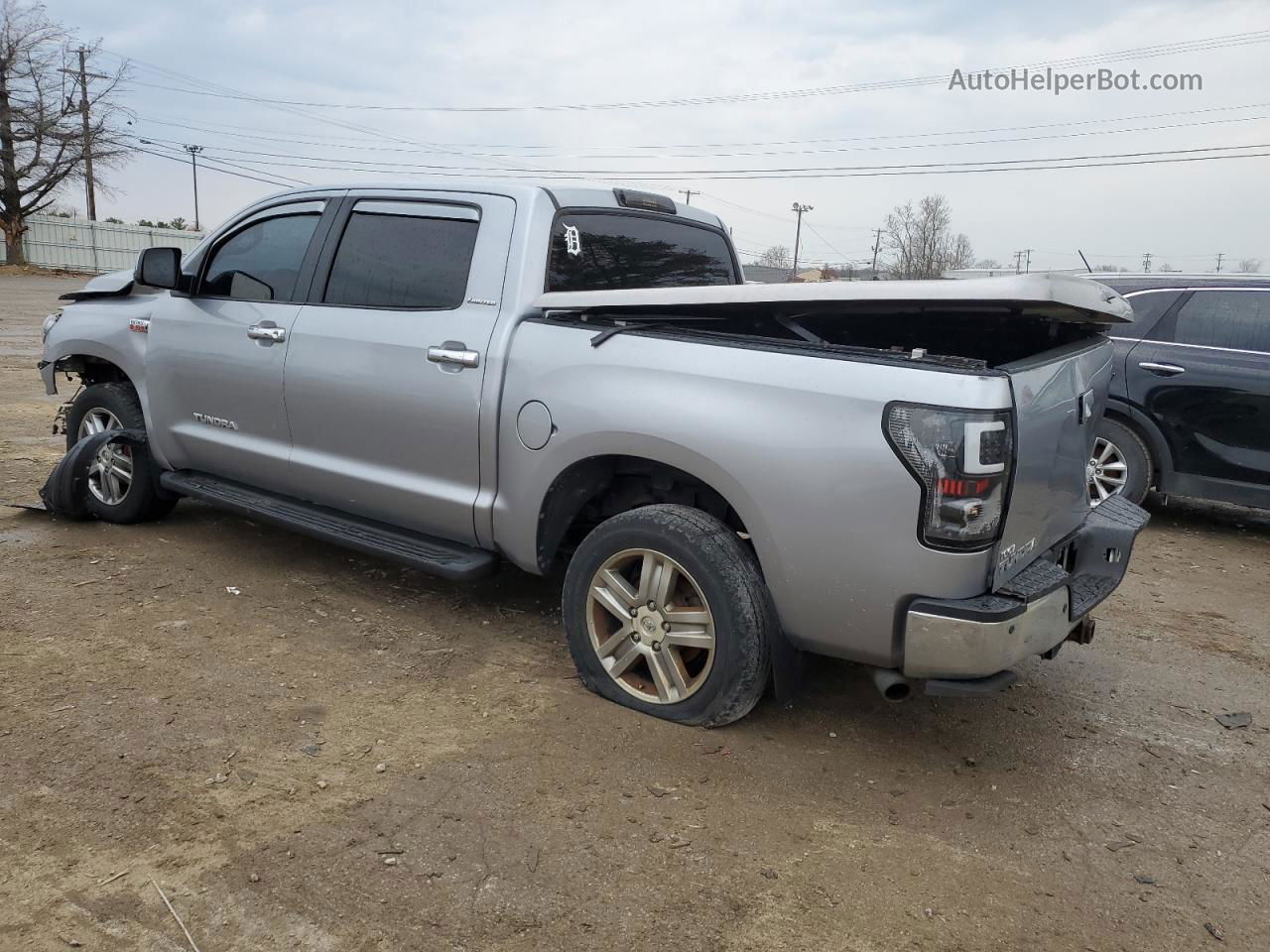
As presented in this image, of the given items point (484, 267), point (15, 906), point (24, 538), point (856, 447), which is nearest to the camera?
point (15, 906)

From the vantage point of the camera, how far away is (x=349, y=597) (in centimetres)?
465

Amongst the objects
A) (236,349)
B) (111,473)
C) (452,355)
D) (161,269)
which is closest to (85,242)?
(111,473)

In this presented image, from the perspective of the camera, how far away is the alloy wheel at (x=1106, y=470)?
6.70 meters

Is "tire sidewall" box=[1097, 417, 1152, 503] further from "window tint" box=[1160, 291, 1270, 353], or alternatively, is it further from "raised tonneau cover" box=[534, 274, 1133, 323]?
"raised tonneau cover" box=[534, 274, 1133, 323]

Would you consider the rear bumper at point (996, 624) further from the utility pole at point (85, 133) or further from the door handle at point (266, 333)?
the utility pole at point (85, 133)

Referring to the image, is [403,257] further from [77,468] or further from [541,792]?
[77,468]

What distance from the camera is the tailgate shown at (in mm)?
2955

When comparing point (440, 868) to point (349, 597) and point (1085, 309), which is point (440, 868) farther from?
point (1085, 309)

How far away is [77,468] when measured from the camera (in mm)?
5363

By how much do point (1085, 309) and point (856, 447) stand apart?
0.95 metres

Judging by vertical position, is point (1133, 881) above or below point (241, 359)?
below

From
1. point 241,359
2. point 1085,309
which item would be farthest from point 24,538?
point 1085,309

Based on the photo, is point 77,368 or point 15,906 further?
point 77,368

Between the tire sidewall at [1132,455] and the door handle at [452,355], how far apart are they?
182 inches
